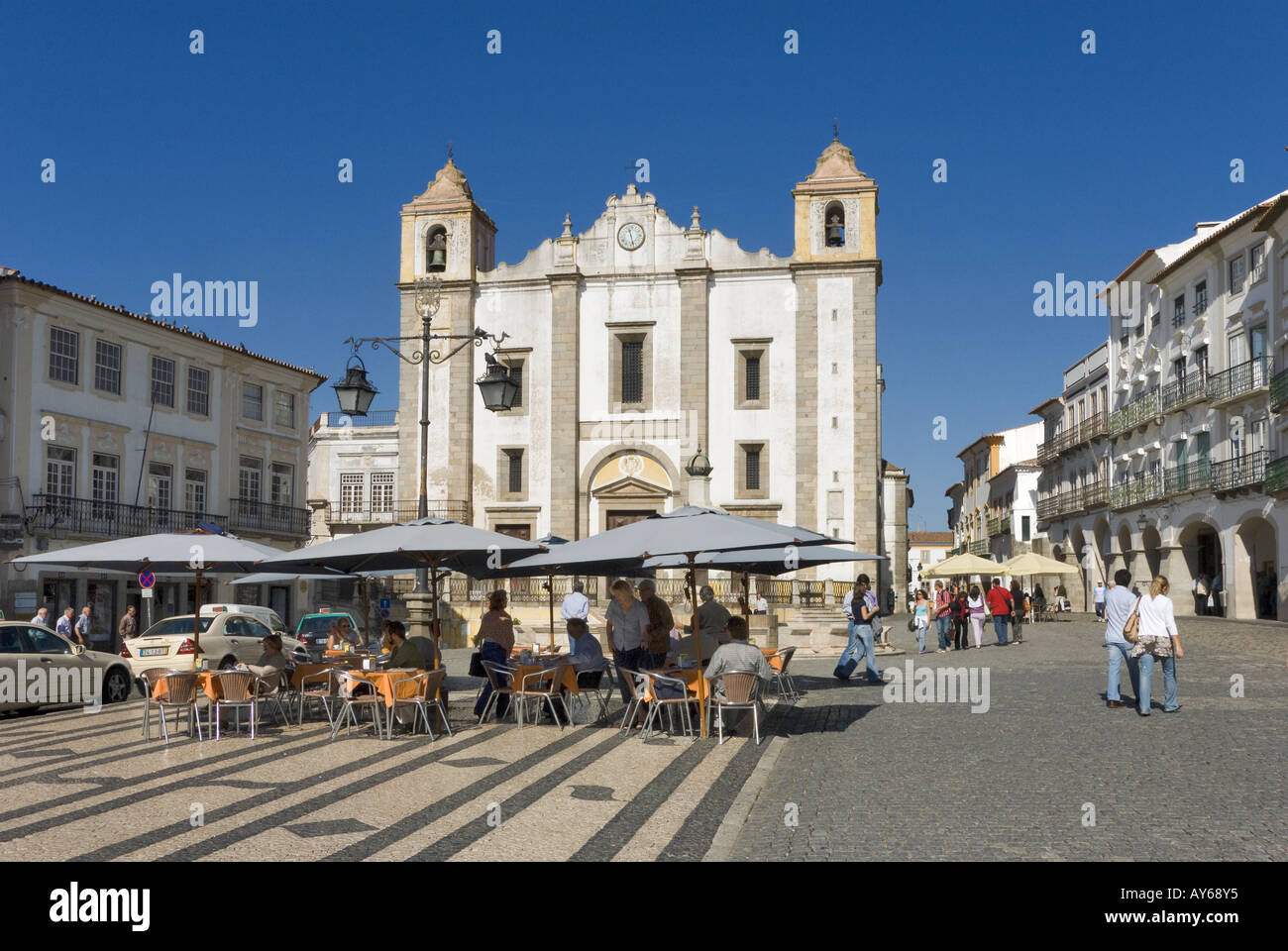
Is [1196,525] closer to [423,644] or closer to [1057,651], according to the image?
[1057,651]

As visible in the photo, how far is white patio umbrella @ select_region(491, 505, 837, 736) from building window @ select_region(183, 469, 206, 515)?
2579 centimetres

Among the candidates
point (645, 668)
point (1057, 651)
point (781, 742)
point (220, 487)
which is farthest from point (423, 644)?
point (220, 487)

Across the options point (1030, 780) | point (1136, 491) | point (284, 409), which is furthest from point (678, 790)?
point (1136, 491)

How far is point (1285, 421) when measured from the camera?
33.9 m

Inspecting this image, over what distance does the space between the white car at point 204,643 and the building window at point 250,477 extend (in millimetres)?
17714

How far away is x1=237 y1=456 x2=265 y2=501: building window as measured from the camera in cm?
3881

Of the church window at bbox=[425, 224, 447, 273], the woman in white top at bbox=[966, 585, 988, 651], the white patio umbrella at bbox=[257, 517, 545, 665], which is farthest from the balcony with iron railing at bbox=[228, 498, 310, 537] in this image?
the white patio umbrella at bbox=[257, 517, 545, 665]

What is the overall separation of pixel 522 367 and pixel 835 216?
38.3 ft

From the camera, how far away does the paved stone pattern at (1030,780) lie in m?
6.80

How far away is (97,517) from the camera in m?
31.8

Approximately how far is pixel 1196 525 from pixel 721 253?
19086 millimetres

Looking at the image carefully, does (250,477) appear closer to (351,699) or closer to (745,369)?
(745,369)

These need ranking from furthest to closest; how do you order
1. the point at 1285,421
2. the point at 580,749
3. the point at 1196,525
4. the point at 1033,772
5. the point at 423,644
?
the point at 1196,525 < the point at 1285,421 < the point at 423,644 < the point at 580,749 < the point at 1033,772

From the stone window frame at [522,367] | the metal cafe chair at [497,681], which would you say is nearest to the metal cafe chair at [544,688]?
the metal cafe chair at [497,681]
